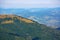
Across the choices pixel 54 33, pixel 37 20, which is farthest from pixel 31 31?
pixel 54 33

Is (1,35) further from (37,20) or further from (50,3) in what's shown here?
(50,3)

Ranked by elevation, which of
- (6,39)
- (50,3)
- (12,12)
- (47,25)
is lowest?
(6,39)

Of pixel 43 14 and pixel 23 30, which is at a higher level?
pixel 43 14

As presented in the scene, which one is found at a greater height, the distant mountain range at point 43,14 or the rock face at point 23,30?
the distant mountain range at point 43,14

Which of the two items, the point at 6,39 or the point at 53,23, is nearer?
the point at 6,39

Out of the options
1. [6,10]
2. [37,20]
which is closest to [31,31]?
[37,20]

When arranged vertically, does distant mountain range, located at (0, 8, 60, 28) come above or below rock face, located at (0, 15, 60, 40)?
above

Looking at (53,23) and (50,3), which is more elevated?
(50,3)
